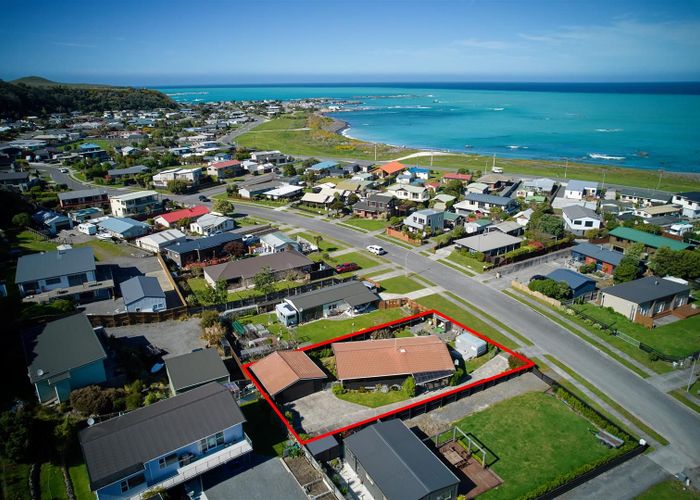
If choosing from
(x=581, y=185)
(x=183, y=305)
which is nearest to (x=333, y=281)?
(x=183, y=305)

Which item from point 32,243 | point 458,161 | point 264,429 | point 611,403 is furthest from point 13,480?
point 458,161

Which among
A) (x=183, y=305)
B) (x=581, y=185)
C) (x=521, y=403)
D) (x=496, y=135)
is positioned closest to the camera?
(x=521, y=403)

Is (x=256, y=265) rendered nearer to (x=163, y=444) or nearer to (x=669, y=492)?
(x=163, y=444)

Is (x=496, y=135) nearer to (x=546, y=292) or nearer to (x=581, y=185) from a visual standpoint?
(x=581, y=185)

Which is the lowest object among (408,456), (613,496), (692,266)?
(613,496)

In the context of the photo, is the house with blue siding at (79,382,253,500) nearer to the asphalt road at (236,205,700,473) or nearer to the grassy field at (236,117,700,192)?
the asphalt road at (236,205,700,473)

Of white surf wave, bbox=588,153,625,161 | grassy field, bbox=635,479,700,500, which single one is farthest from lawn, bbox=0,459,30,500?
white surf wave, bbox=588,153,625,161
